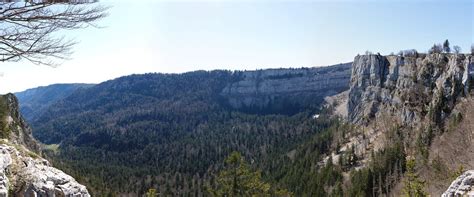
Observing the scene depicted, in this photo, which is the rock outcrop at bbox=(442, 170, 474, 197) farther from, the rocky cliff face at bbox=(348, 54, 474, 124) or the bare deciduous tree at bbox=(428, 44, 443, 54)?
the bare deciduous tree at bbox=(428, 44, 443, 54)

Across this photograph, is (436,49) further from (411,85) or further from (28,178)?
(28,178)

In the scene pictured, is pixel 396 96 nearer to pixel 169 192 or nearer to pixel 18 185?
pixel 169 192

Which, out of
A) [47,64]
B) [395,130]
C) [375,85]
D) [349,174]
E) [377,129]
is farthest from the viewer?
[375,85]

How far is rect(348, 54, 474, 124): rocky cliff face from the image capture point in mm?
127062

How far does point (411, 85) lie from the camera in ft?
496

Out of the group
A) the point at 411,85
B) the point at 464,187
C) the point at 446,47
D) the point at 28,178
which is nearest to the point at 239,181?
the point at 464,187

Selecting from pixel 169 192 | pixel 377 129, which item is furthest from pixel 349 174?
pixel 169 192

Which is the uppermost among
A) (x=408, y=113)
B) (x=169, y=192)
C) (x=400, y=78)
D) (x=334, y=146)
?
(x=400, y=78)

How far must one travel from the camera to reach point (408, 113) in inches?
5664

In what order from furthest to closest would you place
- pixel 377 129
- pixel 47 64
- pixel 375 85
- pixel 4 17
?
pixel 375 85 → pixel 377 129 → pixel 47 64 → pixel 4 17

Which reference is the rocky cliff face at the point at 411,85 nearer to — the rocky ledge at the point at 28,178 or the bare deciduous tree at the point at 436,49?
the bare deciduous tree at the point at 436,49

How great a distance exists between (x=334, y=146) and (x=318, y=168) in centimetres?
2336

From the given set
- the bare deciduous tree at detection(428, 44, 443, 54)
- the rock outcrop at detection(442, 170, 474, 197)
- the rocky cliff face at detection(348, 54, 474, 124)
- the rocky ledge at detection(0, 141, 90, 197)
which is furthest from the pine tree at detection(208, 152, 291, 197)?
the bare deciduous tree at detection(428, 44, 443, 54)

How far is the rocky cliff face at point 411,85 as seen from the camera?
417ft
